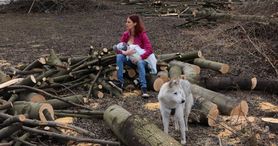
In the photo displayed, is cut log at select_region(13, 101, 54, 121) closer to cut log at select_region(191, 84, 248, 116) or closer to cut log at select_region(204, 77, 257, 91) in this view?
cut log at select_region(191, 84, 248, 116)

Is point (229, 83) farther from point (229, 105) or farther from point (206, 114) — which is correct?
point (206, 114)

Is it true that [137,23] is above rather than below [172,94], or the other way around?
above

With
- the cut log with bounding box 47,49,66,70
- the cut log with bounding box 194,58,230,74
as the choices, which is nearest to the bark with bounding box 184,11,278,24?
the cut log with bounding box 194,58,230,74

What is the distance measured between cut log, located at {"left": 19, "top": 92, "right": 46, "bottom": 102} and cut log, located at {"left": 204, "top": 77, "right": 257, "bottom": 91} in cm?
299

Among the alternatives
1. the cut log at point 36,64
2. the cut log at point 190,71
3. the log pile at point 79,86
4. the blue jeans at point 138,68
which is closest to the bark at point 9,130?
the log pile at point 79,86

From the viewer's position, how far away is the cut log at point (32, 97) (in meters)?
6.92

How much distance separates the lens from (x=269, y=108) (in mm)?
7246

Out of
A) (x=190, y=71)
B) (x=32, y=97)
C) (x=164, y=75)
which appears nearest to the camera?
(x=32, y=97)

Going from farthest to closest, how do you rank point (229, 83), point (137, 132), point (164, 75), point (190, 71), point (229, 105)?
point (190, 71), point (164, 75), point (229, 83), point (229, 105), point (137, 132)

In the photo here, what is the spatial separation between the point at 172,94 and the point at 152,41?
7.78 m

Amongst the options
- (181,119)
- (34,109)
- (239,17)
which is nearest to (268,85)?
(181,119)

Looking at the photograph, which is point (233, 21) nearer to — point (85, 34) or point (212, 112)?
point (85, 34)

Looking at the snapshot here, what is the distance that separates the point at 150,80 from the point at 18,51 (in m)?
5.11

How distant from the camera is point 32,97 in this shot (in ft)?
22.7
